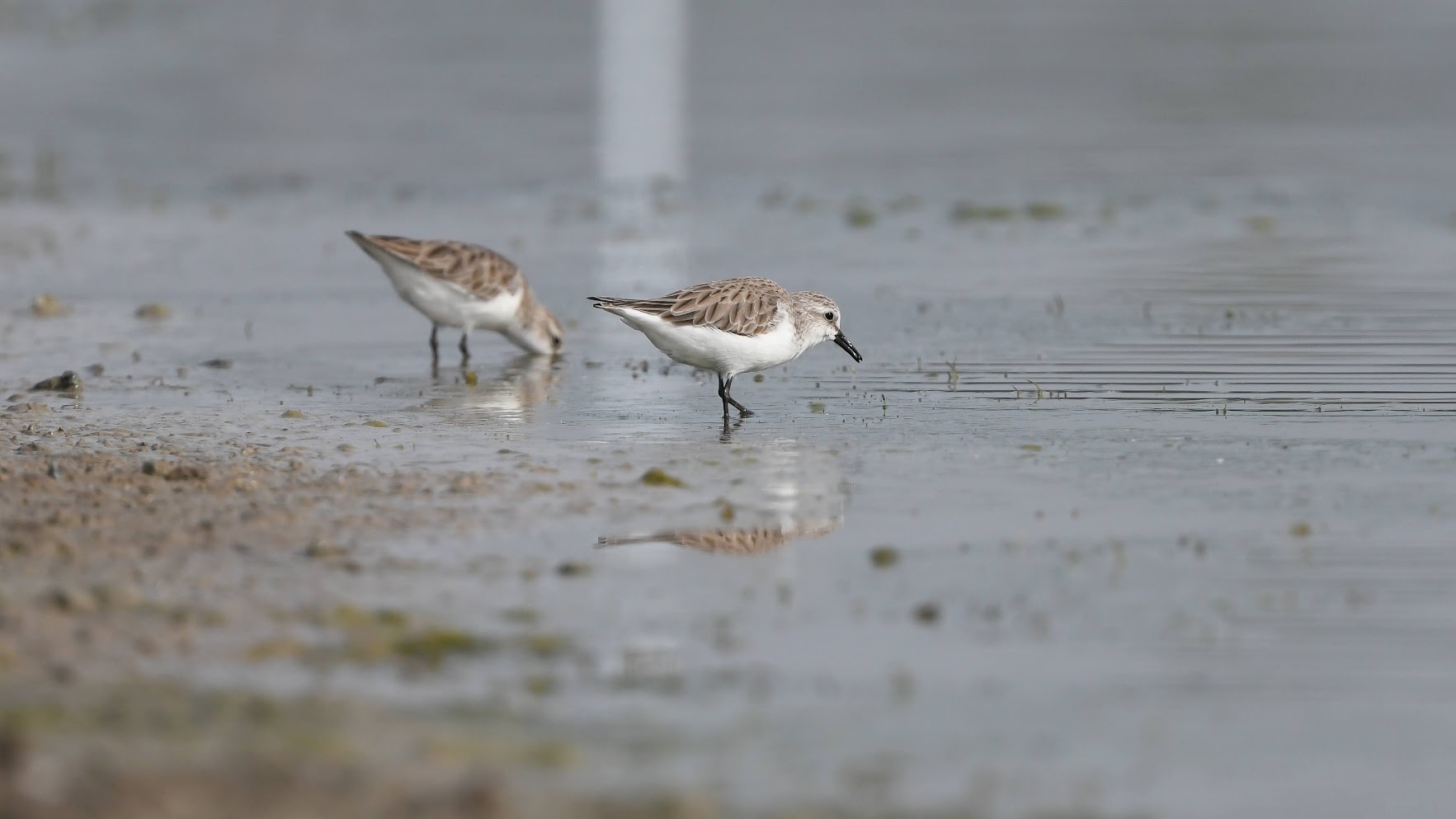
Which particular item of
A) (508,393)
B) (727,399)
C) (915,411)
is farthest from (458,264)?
(915,411)

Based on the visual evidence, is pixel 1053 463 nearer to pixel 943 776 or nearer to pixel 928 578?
pixel 928 578

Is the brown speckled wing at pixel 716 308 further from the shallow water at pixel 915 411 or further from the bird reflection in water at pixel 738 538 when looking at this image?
the bird reflection in water at pixel 738 538

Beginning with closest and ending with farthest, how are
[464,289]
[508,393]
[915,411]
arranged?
1. [915,411]
2. [508,393]
3. [464,289]

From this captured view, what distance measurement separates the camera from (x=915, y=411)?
12.1m

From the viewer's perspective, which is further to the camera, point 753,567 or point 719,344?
point 719,344

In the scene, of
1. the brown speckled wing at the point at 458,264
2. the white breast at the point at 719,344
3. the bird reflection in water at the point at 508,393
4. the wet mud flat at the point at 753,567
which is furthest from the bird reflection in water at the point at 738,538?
the brown speckled wing at the point at 458,264

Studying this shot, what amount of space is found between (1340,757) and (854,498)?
381 centimetres

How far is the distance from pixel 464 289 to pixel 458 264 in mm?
241

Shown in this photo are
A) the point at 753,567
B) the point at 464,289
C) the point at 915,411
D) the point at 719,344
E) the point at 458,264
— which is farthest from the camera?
the point at 458,264

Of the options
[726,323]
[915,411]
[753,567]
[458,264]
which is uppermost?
[458,264]

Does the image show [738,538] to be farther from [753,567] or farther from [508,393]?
[508,393]

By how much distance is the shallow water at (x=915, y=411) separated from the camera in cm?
661

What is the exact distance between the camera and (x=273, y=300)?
1750 cm

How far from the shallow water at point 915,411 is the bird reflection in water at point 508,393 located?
81mm
